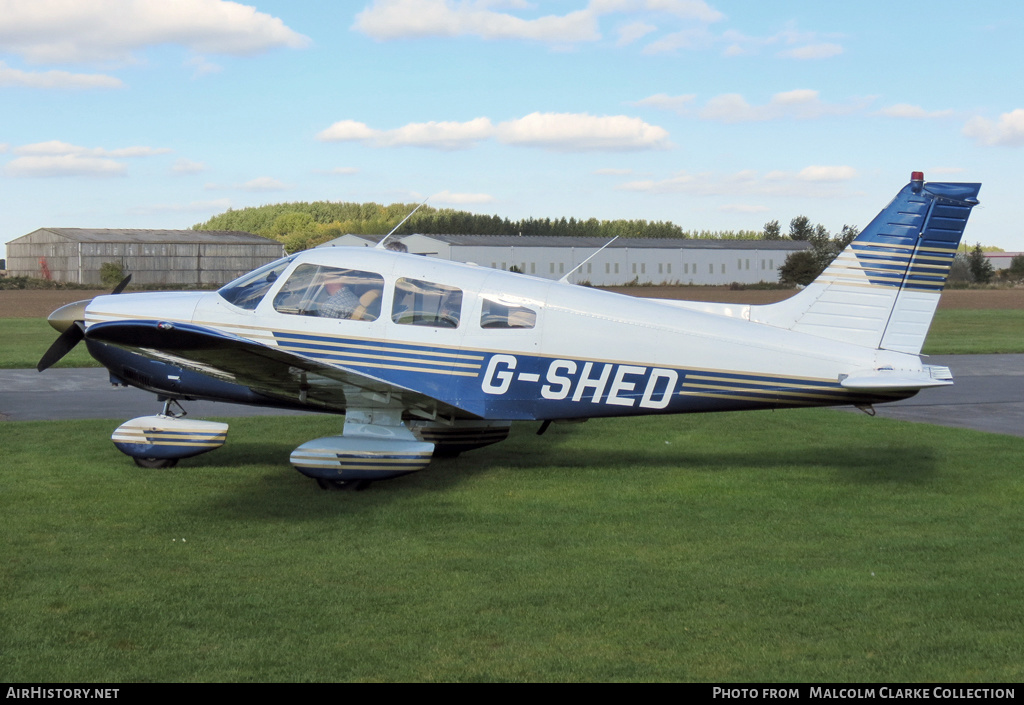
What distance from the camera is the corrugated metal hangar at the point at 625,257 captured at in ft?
246

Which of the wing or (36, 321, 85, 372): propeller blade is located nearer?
the wing

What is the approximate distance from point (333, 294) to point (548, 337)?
2053 millimetres

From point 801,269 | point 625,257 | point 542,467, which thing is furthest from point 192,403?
point 625,257

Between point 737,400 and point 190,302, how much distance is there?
530cm

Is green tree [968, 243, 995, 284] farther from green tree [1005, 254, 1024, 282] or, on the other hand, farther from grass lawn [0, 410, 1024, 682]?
grass lawn [0, 410, 1024, 682]

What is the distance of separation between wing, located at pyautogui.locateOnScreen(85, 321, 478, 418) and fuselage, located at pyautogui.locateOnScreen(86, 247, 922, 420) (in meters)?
0.30

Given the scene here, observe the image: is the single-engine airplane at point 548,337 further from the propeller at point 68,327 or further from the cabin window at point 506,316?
the propeller at point 68,327

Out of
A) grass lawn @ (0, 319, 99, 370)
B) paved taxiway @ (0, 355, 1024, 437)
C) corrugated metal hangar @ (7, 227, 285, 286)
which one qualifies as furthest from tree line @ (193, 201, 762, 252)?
paved taxiway @ (0, 355, 1024, 437)

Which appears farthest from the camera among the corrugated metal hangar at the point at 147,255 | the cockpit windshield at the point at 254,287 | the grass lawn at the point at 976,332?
the corrugated metal hangar at the point at 147,255

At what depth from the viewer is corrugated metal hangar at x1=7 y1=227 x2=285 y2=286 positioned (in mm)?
72562

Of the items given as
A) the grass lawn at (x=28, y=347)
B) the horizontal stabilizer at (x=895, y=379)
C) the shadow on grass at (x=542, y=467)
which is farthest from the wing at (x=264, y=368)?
the grass lawn at (x=28, y=347)

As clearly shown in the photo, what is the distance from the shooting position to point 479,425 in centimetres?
1016

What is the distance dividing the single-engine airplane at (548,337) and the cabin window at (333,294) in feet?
0.04
